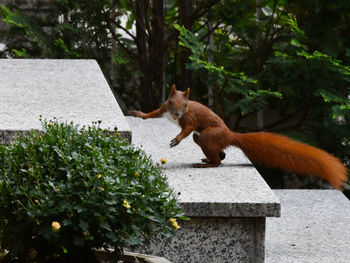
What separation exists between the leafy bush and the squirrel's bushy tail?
4.03ft

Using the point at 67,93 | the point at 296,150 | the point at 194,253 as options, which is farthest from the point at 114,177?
the point at 67,93

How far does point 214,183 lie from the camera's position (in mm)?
3018

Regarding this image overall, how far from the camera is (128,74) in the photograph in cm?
576

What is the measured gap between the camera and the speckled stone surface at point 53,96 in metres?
3.00

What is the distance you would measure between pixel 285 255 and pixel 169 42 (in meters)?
2.71

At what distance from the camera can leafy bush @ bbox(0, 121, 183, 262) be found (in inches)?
73.8

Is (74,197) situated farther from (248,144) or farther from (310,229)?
(310,229)

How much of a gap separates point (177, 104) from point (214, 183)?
413 millimetres

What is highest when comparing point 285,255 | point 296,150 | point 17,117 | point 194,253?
point 17,117

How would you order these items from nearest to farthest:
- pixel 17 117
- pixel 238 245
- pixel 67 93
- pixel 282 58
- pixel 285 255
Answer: pixel 238 245, pixel 17 117, pixel 285 255, pixel 67 93, pixel 282 58

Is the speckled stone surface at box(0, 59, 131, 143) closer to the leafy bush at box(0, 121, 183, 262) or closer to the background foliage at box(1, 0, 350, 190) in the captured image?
the background foliage at box(1, 0, 350, 190)

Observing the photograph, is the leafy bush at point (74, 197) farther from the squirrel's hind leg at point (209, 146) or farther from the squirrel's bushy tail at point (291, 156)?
the squirrel's bushy tail at point (291, 156)

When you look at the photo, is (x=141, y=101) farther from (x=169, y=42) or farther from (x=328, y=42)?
(x=328, y=42)

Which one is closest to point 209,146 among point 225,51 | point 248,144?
point 248,144
